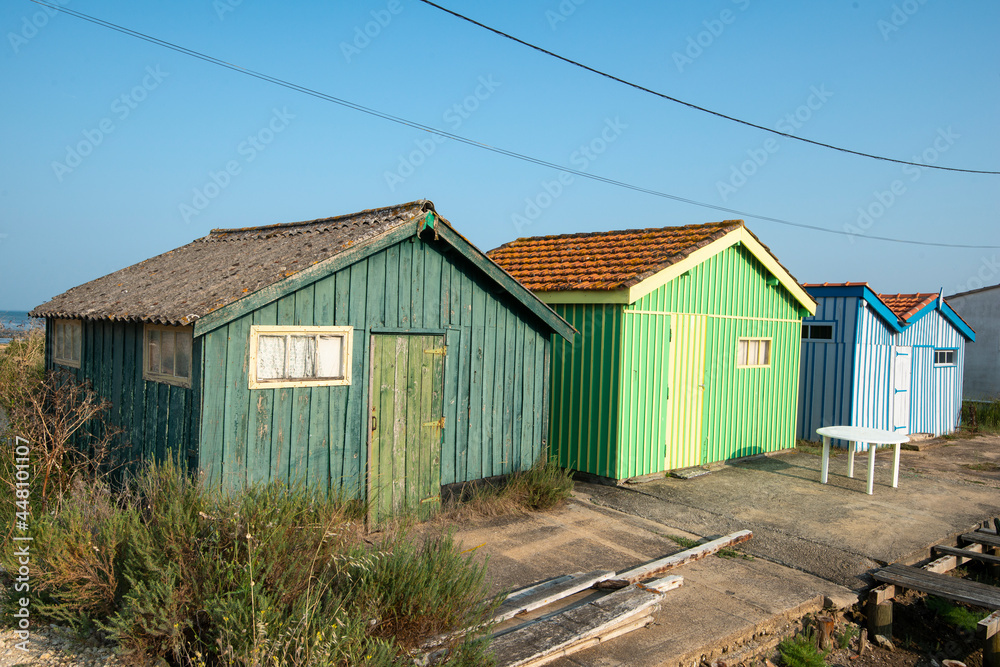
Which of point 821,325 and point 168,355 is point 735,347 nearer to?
point 821,325

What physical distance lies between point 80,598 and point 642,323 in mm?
7322

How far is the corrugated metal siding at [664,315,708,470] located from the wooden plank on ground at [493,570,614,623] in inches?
183

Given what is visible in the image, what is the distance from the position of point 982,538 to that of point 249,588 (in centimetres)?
783

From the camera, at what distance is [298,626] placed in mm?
3818

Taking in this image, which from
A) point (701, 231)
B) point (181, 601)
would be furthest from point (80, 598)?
point (701, 231)

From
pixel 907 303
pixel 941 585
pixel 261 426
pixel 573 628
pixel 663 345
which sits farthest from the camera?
pixel 907 303

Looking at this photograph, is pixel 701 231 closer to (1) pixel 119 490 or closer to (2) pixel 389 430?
(2) pixel 389 430

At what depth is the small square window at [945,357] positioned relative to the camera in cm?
1606

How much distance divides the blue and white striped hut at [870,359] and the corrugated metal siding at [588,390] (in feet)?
21.6

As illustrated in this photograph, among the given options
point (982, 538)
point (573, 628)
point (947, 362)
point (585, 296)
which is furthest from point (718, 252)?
point (947, 362)

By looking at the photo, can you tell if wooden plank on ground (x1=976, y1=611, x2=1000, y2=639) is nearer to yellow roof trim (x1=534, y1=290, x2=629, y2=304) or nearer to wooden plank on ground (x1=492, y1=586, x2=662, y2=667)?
wooden plank on ground (x1=492, y1=586, x2=662, y2=667)

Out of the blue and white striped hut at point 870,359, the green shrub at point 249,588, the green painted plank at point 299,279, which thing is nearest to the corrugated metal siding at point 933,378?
the blue and white striped hut at point 870,359

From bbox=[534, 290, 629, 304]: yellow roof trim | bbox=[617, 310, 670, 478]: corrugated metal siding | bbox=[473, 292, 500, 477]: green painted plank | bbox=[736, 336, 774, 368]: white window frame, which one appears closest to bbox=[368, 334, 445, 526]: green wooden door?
bbox=[473, 292, 500, 477]: green painted plank

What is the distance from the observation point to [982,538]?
7.68m
